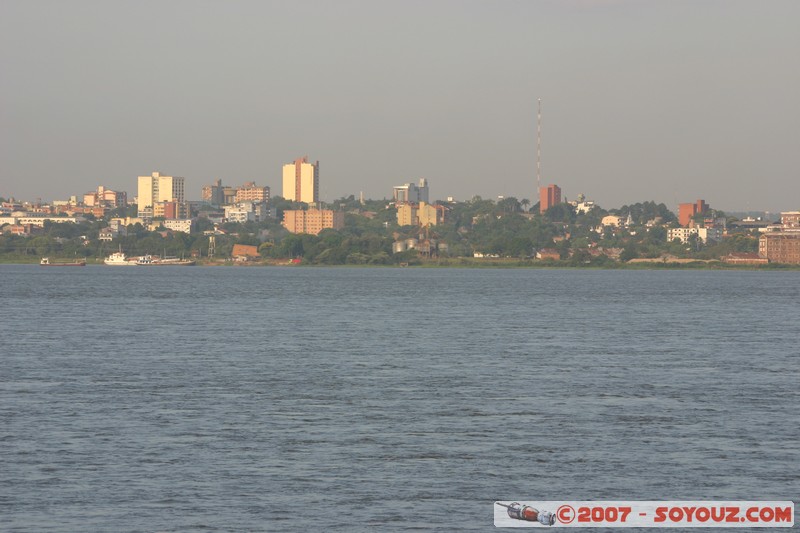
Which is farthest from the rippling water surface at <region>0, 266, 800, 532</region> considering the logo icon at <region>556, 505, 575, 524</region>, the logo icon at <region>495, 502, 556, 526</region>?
the logo icon at <region>556, 505, 575, 524</region>

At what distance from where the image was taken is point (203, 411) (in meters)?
33.8

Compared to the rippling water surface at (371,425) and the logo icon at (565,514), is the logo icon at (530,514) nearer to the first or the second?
the logo icon at (565,514)

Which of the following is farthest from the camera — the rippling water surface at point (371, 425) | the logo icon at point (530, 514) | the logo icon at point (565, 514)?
the rippling water surface at point (371, 425)

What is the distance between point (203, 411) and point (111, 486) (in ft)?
31.0

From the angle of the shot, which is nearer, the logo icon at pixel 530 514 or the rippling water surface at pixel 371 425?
the logo icon at pixel 530 514

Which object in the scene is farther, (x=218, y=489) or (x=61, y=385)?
(x=61, y=385)

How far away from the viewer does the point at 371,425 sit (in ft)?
103

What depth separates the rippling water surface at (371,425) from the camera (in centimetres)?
2348

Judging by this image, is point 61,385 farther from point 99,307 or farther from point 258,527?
point 99,307

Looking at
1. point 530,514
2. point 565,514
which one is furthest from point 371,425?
point 530,514

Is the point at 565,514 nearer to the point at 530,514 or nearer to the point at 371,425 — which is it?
the point at 530,514

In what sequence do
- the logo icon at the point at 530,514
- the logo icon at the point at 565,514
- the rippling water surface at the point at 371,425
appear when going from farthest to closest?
the rippling water surface at the point at 371,425
the logo icon at the point at 565,514
the logo icon at the point at 530,514

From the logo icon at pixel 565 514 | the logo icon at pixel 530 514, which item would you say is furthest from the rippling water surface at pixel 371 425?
the logo icon at pixel 565 514

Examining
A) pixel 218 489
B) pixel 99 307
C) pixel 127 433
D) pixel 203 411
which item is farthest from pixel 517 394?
pixel 99 307
